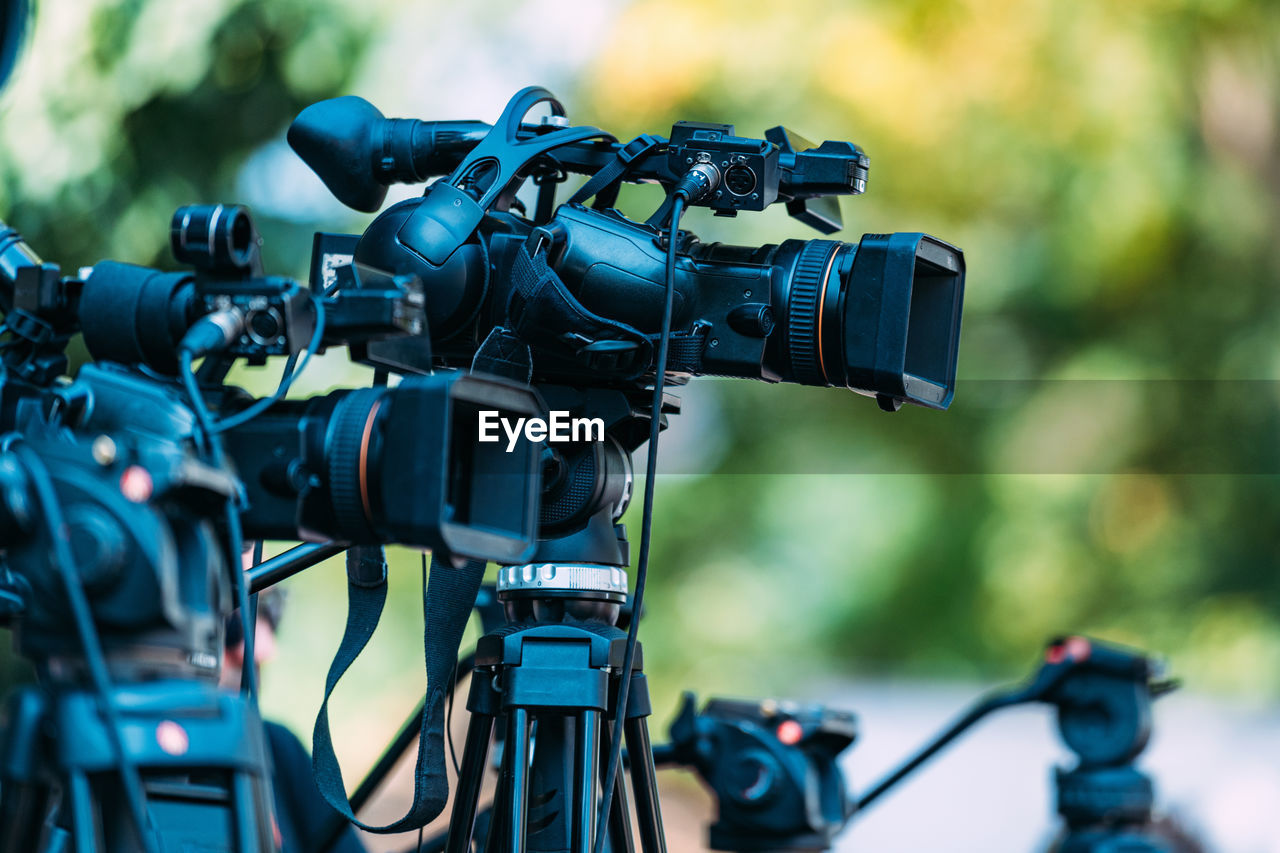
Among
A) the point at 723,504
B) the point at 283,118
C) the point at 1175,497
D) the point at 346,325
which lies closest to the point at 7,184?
the point at 283,118

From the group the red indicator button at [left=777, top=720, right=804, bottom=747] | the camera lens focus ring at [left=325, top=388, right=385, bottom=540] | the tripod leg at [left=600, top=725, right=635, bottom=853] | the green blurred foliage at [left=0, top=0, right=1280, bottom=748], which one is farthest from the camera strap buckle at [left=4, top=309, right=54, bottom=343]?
the green blurred foliage at [left=0, top=0, right=1280, bottom=748]

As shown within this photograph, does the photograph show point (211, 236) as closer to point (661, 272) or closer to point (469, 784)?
point (661, 272)

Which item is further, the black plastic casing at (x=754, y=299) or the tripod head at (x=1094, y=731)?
the tripod head at (x=1094, y=731)

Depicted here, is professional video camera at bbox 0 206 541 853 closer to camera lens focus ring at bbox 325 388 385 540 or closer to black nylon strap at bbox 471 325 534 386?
camera lens focus ring at bbox 325 388 385 540

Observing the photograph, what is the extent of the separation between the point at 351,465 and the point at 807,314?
24.2 inches

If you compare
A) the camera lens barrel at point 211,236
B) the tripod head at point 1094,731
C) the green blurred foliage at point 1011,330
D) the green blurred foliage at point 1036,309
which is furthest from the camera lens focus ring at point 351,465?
the green blurred foliage at point 1036,309

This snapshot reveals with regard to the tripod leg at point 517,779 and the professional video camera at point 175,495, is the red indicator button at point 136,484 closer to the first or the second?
the professional video camera at point 175,495

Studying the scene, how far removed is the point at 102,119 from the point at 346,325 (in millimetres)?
3945

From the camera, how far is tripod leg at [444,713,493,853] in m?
1.70

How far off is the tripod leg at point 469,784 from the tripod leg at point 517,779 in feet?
0.14

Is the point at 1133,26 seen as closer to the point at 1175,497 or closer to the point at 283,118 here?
the point at 1175,497

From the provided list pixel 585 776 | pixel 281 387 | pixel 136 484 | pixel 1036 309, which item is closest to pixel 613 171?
pixel 281 387

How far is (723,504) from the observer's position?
20.9 feet

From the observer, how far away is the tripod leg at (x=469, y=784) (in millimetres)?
1698
